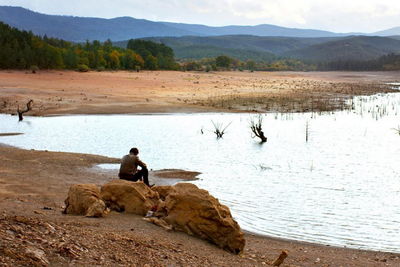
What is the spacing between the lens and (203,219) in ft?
32.8

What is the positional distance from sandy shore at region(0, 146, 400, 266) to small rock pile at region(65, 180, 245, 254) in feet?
0.76

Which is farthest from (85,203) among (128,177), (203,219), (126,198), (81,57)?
(81,57)

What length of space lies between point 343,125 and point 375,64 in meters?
97.6

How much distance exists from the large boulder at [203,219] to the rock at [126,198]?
0.81m

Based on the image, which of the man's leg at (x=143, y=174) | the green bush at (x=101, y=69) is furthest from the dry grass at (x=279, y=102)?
the green bush at (x=101, y=69)

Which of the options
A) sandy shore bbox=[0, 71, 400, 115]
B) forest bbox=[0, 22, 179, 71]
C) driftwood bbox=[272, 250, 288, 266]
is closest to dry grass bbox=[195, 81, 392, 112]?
sandy shore bbox=[0, 71, 400, 115]

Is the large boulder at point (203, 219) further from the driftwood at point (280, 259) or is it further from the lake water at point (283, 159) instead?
the lake water at point (283, 159)

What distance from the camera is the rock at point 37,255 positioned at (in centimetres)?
716

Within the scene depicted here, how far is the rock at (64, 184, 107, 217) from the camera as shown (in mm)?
10435

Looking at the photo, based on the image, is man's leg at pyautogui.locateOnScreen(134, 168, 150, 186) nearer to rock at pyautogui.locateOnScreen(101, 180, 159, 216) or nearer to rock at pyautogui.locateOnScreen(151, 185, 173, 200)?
rock at pyautogui.locateOnScreen(151, 185, 173, 200)

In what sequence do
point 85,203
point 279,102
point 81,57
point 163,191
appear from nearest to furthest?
1. point 85,203
2. point 163,191
3. point 279,102
4. point 81,57

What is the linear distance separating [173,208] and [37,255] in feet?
11.4

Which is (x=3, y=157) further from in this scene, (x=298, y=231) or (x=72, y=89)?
(x=72, y=89)

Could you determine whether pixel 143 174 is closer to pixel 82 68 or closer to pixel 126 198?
pixel 126 198
